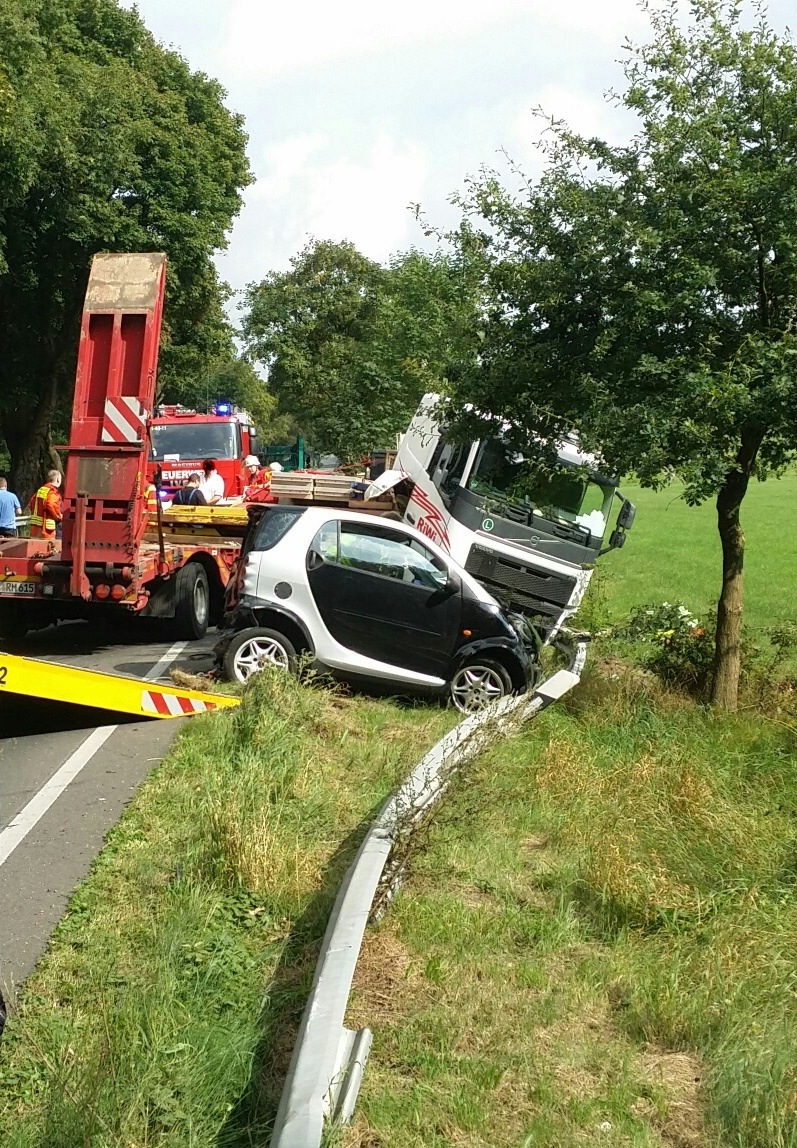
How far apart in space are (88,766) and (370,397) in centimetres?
2477

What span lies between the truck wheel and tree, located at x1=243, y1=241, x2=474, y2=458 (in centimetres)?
1593

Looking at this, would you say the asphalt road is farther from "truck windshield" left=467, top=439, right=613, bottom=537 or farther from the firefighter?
the firefighter

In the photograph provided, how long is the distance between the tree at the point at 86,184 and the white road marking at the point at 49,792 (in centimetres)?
1857

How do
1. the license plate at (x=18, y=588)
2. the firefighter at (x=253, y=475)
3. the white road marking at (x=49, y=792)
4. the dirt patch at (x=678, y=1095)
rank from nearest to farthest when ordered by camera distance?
the dirt patch at (x=678, y=1095) → the white road marking at (x=49, y=792) → the license plate at (x=18, y=588) → the firefighter at (x=253, y=475)

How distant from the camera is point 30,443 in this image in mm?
36031

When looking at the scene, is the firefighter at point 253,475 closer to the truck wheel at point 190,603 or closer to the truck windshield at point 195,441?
the truck windshield at point 195,441

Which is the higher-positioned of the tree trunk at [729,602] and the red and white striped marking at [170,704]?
the tree trunk at [729,602]

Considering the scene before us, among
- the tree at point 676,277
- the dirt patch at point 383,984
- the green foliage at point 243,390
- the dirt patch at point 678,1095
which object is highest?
the tree at point 676,277

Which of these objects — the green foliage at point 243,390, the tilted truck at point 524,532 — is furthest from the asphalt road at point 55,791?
the green foliage at point 243,390

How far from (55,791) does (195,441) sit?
13775 mm

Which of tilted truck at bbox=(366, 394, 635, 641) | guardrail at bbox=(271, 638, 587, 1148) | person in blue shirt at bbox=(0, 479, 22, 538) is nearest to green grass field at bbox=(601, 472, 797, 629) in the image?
tilted truck at bbox=(366, 394, 635, 641)

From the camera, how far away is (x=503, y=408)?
10.6 m

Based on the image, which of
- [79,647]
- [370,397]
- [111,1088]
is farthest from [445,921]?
[370,397]

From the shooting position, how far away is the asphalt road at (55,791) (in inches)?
217
